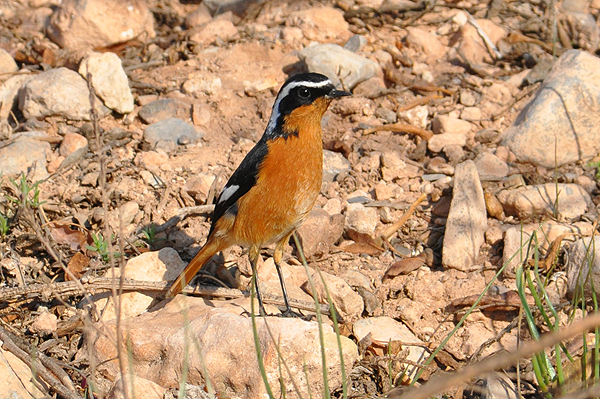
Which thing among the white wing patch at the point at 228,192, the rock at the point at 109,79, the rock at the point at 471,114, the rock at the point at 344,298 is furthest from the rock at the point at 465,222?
the rock at the point at 109,79

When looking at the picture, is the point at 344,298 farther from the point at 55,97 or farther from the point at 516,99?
the point at 55,97

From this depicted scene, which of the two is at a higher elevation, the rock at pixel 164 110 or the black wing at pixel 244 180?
the black wing at pixel 244 180

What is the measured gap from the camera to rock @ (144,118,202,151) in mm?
6320

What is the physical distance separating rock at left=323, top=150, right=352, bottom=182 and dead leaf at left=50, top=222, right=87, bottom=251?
2.24 m

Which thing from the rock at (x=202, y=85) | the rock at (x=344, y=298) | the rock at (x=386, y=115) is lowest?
the rock at (x=344, y=298)

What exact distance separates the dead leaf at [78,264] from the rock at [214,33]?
3.48m

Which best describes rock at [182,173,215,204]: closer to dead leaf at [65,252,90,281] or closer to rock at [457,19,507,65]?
dead leaf at [65,252,90,281]

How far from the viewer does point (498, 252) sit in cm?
508

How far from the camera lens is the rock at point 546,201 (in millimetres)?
5289

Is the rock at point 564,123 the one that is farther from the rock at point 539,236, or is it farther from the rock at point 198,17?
the rock at point 198,17

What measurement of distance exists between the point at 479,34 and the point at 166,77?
12.4ft

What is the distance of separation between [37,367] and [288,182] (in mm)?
1973

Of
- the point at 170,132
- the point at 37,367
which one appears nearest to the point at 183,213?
the point at 170,132

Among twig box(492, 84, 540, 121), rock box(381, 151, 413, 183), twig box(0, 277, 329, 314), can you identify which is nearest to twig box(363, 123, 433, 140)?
rock box(381, 151, 413, 183)
